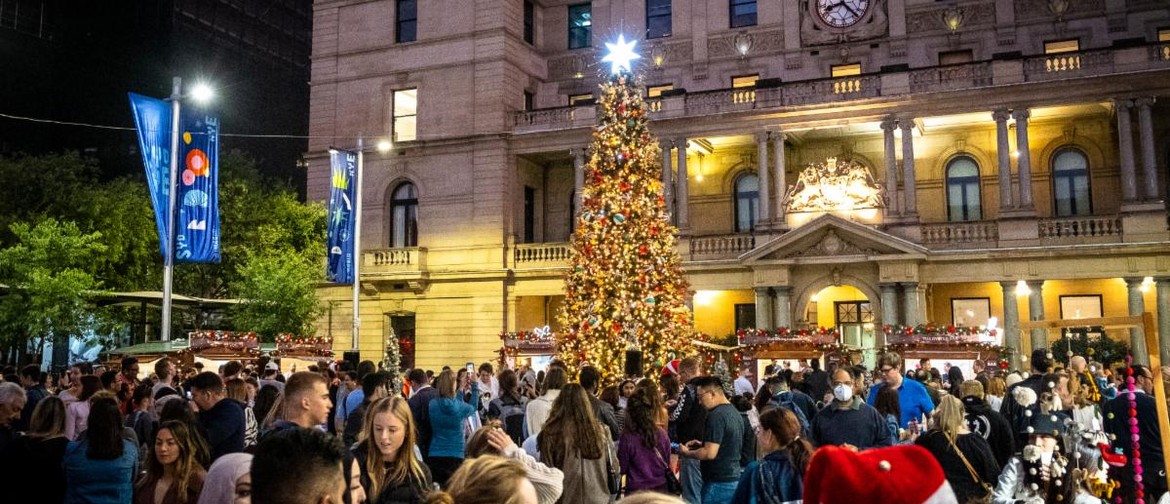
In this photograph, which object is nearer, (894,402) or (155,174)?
(894,402)

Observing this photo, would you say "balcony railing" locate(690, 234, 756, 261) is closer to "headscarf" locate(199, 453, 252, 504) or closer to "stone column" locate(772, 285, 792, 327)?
"stone column" locate(772, 285, 792, 327)

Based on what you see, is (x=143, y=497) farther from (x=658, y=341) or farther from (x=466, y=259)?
(x=466, y=259)

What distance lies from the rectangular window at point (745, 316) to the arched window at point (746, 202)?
2835 millimetres

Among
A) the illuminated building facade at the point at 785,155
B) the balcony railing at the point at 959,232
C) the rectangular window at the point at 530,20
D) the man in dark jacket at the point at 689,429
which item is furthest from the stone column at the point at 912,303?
the man in dark jacket at the point at 689,429

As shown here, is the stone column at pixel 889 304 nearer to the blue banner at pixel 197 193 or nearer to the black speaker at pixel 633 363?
the black speaker at pixel 633 363

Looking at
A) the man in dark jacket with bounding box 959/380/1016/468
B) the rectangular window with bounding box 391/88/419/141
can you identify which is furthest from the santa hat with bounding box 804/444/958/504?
the rectangular window with bounding box 391/88/419/141

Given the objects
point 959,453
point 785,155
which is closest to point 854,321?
point 785,155

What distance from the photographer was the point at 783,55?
35312 mm

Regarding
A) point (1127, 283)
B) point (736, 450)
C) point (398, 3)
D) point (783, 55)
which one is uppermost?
point (398, 3)

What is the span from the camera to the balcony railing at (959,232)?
30438mm

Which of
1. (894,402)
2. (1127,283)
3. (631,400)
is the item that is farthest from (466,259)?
(631,400)

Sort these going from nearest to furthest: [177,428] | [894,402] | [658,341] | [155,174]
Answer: [177,428], [894,402], [658,341], [155,174]

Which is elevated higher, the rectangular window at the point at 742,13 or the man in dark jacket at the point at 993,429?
the rectangular window at the point at 742,13

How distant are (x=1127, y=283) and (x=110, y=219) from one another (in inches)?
1370
